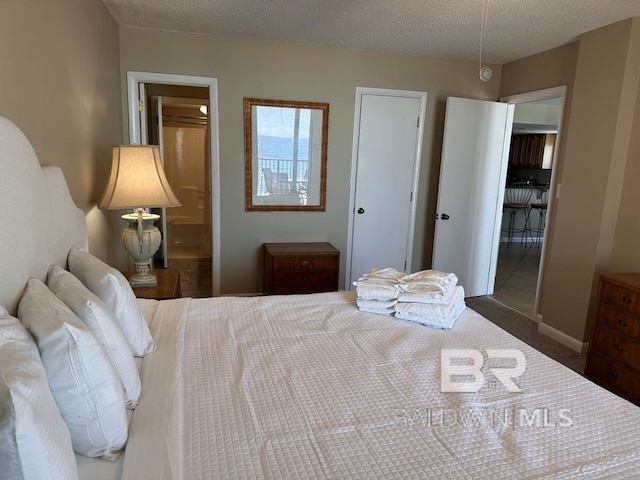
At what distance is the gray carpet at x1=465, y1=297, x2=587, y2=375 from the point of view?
121 inches

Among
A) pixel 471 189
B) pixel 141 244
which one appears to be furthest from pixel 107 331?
pixel 471 189

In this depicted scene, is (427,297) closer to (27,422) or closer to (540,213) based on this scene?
(27,422)

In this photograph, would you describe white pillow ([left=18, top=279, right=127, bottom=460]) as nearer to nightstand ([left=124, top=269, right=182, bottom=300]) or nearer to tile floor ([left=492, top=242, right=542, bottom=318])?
nightstand ([left=124, top=269, right=182, bottom=300])

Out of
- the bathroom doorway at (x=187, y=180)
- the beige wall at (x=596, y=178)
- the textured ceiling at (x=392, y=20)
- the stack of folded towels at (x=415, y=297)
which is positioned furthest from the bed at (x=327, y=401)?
the bathroom doorway at (x=187, y=180)

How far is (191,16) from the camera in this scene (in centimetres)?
314

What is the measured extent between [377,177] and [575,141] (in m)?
1.67

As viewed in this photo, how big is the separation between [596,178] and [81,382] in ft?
11.0

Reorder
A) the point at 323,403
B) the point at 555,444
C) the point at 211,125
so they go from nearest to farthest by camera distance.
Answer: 1. the point at 555,444
2. the point at 323,403
3. the point at 211,125

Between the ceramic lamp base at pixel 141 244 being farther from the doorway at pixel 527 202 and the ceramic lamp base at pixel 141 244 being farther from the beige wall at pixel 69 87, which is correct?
the doorway at pixel 527 202

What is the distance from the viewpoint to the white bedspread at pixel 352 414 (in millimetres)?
1021

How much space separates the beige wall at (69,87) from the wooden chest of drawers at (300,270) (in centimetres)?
123

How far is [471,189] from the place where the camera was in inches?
167

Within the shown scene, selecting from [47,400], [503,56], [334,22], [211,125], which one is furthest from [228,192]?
[47,400]

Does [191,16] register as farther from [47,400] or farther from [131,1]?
[47,400]
